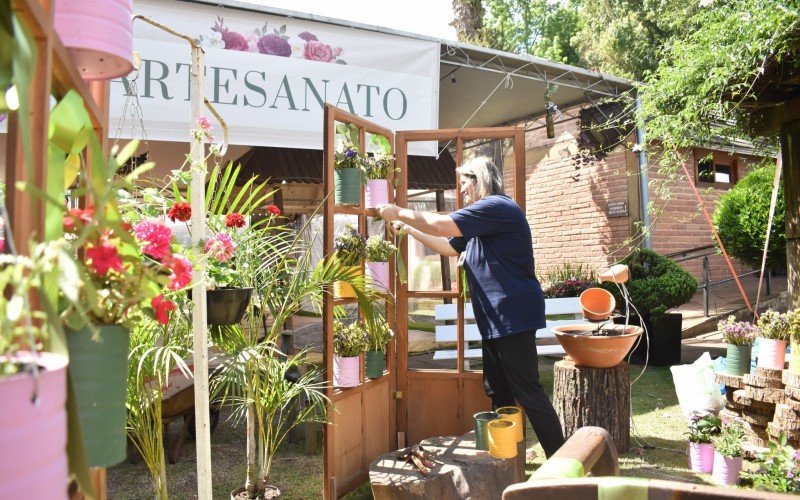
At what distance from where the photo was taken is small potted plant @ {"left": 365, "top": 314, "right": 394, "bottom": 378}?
3.53 meters

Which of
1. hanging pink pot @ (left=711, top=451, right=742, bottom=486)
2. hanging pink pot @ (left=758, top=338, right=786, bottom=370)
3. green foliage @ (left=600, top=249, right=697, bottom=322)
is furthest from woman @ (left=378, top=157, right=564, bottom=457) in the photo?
green foliage @ (left=600, top=249, right=697, bottom=322)

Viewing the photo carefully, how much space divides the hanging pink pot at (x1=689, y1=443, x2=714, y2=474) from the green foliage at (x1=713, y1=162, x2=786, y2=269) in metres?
5.44

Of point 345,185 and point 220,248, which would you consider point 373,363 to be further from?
point 220,248

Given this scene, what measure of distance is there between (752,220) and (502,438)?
6922mm

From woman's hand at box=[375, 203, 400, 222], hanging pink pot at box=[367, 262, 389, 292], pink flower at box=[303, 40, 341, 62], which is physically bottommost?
hanging pink pot at box=[367, 262, 389, 292]

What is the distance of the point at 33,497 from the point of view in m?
0.65

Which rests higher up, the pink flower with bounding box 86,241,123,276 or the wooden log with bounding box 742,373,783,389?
the pink flower with bounding box 86,241,123,276

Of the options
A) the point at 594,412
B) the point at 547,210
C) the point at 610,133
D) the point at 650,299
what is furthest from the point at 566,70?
the point at 594,412

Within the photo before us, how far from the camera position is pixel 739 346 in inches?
165

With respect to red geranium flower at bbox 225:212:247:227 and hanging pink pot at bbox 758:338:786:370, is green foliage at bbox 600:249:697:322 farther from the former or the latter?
red geranium flower at bbox 225:212:247:227

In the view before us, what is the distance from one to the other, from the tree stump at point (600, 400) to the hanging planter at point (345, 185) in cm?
187

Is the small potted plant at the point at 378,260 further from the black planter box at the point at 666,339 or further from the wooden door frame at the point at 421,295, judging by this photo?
the black planter box at the point at 666,339

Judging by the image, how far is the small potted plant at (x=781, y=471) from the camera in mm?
2715

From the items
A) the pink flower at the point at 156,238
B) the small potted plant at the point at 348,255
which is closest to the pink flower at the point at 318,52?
the small potted plant at the point at 348,255
